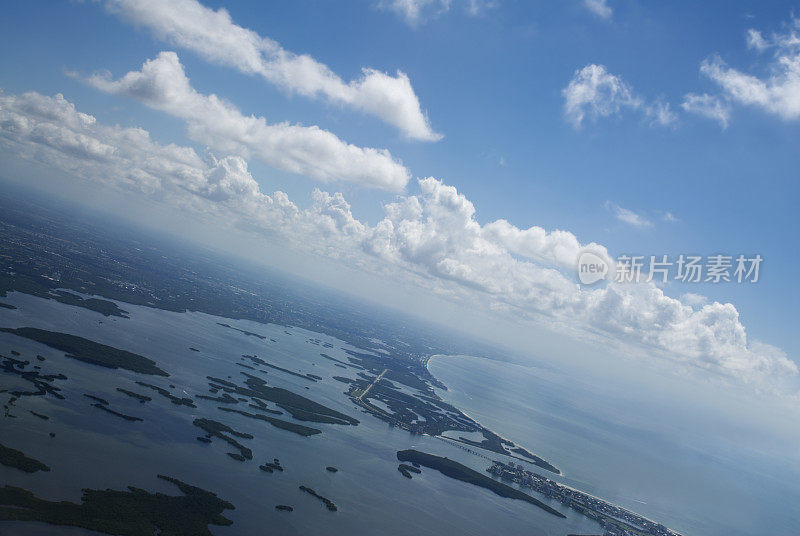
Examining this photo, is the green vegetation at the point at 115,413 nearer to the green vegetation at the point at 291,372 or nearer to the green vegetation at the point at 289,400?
the green vegetation at the point at 289,400

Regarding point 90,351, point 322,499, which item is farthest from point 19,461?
point 90,351

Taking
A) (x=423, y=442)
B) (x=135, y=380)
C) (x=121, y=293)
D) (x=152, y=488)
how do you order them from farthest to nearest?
1. (x=121, y=293)
2. (x=423, y=442)
3. (x=135, y=380)
4. (x=152, y=488)

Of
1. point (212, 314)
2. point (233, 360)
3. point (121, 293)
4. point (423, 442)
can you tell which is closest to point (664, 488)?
point (423, 442)

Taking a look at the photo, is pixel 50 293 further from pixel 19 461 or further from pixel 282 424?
pixel 19 461

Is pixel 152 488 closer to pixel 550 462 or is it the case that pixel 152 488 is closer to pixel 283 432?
pixel 283 432

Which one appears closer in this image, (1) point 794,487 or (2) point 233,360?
(2) point 233,360

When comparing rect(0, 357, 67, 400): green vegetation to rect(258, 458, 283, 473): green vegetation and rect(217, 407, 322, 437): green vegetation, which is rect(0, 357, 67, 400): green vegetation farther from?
rect(258, 458, 283, 473): green vegetation
